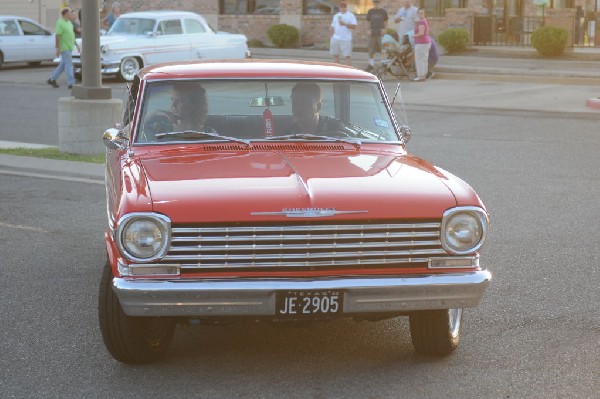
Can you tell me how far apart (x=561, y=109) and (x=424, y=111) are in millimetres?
2664

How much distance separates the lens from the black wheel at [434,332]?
6379mm

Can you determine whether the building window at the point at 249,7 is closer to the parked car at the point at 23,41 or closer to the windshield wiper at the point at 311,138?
the parked car at the point at 23,41

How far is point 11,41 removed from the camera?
109 feet

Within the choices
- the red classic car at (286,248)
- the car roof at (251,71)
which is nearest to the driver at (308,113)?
the car roof at (251,71)

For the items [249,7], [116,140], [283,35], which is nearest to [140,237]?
[116,140]

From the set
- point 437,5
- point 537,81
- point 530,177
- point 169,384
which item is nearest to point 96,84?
point 530,177

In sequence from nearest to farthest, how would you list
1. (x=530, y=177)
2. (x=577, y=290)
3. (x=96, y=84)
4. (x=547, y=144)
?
(x=577, y=290) → (x=530, y=177) → (x=96, y=84) → (x=547, y=144)

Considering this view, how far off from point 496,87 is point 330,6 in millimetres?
15387

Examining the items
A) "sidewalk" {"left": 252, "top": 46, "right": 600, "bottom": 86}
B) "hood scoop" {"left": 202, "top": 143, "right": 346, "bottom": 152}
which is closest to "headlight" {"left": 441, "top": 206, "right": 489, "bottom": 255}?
"hood scoop" {"left": 202, "top": 143, "right": 346, "bottom": 152}

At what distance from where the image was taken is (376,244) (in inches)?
237

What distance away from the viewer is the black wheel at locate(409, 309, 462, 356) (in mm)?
6379

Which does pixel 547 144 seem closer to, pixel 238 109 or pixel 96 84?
pixel 96 84

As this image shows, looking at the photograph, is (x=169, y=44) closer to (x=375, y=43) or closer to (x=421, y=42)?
(x=375, y=43)

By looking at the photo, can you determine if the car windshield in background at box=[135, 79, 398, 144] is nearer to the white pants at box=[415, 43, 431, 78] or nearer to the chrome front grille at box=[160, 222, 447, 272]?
the chrome front grille at box=[160, 222, 447, 272]
